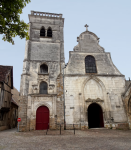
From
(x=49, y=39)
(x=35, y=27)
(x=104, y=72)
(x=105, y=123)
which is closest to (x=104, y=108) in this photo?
(x=105, y=123)

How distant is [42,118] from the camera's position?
513 inches

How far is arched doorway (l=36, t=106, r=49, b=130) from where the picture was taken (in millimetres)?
12771

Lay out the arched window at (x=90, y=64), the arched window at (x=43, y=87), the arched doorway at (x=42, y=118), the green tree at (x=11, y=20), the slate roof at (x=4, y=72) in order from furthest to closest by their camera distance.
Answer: the arched window at (x=90, y=64), the slate roof at (x=4, y=72), the arched window at (x=43, y=87), the arched doorway at (x=42, y=118), the green tree at (x=11, y=20)

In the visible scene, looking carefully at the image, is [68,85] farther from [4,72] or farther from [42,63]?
[4,72]

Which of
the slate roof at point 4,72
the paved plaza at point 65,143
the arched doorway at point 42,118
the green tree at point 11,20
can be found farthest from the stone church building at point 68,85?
the green tree at point 11,20

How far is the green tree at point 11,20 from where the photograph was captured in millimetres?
4797

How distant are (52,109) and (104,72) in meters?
7.79

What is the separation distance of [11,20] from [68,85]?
9.91 m

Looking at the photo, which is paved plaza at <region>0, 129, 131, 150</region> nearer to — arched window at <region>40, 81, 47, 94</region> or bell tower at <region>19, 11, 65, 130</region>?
bell tower at <region>19, 11, 65, 130</region>

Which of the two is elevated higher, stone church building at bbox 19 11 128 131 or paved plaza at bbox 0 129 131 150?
stone church building at bbox 19 11 128 131

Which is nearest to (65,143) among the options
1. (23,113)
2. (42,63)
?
(23,113)

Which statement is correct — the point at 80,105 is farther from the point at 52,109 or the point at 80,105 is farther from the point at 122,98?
the point at 122,98

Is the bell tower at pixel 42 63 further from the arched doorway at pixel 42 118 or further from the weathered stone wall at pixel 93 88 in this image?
the weathered stone wall at pixel 93 88

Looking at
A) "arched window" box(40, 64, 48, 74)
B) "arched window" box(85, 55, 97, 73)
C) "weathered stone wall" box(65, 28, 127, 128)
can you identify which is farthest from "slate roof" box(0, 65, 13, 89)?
"arched window" box(85, 55, 97, 73)
